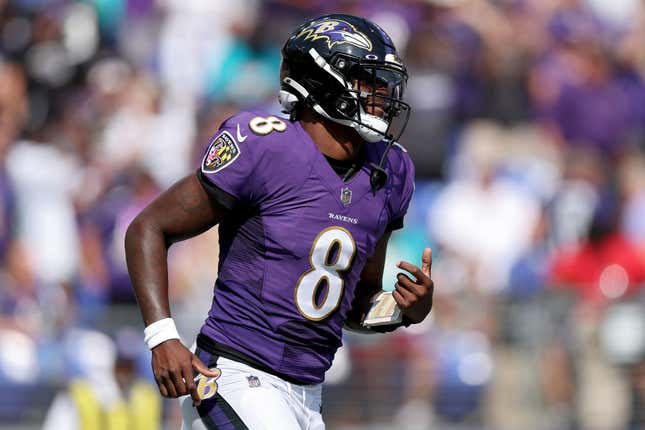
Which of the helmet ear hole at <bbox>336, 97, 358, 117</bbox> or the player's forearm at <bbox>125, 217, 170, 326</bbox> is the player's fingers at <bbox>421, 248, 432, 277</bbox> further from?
the player's forearm at <bbox>125, 217, 170, 326</bbox>

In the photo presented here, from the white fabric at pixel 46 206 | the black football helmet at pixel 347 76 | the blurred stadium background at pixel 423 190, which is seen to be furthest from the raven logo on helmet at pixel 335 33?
the white fabric at pixel 46 206

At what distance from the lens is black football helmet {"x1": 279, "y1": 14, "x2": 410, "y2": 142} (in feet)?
14.2

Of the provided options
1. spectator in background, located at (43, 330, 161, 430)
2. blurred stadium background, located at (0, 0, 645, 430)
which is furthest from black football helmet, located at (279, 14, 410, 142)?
blurred stadium background, located at (0, 0, 645, 430)

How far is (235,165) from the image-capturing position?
410cm

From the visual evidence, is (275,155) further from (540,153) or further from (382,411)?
(540,153)

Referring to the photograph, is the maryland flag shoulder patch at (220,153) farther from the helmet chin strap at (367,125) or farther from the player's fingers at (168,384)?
the player's fingers at (168,384)

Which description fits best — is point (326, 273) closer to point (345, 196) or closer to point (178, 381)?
point (345, 196)

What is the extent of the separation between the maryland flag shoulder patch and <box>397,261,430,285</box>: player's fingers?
655 mm

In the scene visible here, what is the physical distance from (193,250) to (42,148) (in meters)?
1.81

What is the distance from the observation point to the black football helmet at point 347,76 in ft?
14.2

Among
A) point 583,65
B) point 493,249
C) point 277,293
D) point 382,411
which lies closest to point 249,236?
point 277,293

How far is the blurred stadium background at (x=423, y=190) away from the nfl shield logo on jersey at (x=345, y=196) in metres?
3.48

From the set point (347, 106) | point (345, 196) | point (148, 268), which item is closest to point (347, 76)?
point (347, 106)

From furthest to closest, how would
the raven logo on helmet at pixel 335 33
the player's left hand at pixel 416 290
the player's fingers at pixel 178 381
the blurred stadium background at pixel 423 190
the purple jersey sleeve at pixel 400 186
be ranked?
the blurred stadium background at pixel 423 190 < the purple jersey sleeve at pixel 400 186 < the raven logo on helmet at pixel 335 33 < the player's left hand at pixel 416 290 < the player's fingers at pixel 178 381
